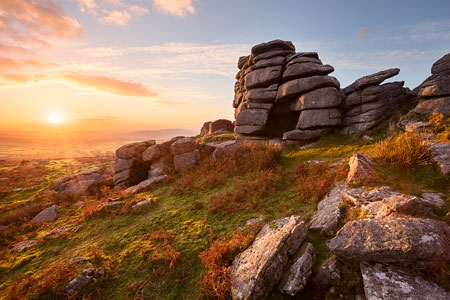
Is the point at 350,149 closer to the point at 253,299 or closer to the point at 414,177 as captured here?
the point at 414,177

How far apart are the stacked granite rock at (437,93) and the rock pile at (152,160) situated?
66.3ft

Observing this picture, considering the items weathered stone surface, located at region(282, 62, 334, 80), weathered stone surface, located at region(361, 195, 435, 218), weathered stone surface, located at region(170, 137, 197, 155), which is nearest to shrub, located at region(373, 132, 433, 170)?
weathered stone surface, located at region(361, 195, 435, 218)

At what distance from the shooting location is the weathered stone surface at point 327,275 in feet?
14.7

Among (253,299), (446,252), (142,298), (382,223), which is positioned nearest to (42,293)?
(142,298)

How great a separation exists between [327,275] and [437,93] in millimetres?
20196

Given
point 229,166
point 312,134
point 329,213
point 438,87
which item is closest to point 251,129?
point 312,134

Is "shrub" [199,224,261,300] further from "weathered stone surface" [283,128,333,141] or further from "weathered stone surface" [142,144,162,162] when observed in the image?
"weathered stone surface" [283,128,333,141]

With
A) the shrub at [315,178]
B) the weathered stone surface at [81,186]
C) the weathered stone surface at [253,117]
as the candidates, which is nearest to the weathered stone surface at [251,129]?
the weathered stone surface at [253,117]

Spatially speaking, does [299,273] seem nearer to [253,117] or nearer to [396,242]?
[396,242]

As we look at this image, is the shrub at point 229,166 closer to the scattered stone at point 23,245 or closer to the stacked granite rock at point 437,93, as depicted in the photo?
the scattered stone at point 23,245

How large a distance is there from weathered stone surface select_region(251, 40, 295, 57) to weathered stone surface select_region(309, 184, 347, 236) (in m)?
23.6

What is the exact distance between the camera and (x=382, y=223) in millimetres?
4707

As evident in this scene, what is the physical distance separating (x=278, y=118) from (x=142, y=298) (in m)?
24.2

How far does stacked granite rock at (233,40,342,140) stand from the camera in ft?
65.5
